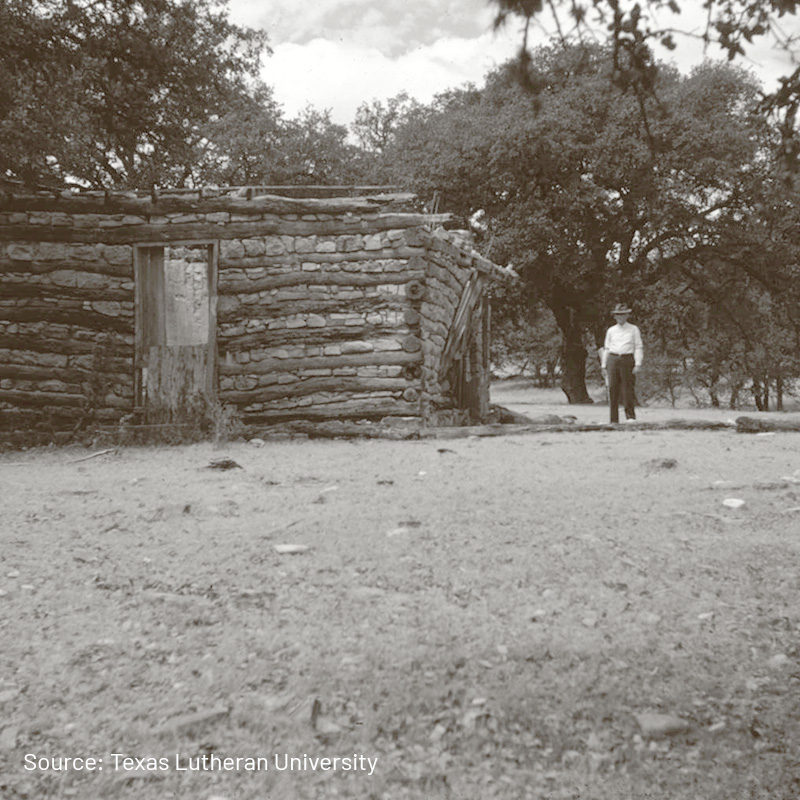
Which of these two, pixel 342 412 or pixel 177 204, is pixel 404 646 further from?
pixel 177 204

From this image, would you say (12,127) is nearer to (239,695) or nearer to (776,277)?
(239,695)

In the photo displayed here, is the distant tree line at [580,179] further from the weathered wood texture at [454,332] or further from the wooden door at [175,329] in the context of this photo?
the weathered wood texture at [454,332]

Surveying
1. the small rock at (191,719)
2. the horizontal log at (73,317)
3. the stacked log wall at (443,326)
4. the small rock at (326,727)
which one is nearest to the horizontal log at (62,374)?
the horizontal log at (73,317)

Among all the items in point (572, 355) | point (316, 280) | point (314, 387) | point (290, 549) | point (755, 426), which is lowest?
point (290, 549)

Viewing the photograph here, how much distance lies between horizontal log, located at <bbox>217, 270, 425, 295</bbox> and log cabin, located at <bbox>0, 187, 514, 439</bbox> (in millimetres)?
13

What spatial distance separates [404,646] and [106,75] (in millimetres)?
11427

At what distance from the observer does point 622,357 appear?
1283 centimetres

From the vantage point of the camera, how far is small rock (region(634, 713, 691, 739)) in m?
2.77

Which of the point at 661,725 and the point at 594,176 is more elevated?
the point at 594,176

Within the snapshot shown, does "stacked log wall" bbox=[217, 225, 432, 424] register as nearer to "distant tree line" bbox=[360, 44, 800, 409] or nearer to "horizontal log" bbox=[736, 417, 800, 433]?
"horizontal log" bbox=[736, 417, 800, 433]

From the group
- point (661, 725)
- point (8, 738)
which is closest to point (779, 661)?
point (661, 725)

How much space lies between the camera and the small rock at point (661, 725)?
2766 mm

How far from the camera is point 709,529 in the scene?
5465 mm

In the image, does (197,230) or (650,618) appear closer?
(650,618)
